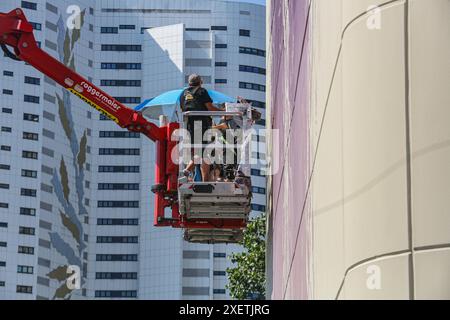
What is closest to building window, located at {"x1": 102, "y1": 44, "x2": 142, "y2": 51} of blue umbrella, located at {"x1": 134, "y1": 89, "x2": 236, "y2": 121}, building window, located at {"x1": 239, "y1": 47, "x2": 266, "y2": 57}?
building window, located at {"x1": 239, "y1": 47, "x2": 266, "y2": 57}

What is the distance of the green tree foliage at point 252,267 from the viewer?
44812 millimetres

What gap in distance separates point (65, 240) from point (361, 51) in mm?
158436

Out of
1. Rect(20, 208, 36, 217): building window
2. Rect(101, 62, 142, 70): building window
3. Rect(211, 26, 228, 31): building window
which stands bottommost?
Rect(20, 208, 36, 217): building window

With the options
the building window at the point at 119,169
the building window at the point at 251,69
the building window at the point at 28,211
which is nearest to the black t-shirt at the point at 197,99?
the building window at the point at 28,211

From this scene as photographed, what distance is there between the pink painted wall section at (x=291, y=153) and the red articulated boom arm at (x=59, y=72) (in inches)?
169

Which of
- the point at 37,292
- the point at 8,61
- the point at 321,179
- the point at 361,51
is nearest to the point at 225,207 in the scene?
the point at 321,179

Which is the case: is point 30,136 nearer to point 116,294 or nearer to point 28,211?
point 28,211

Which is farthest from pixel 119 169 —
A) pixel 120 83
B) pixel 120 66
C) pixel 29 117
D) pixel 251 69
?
pixel 251 69

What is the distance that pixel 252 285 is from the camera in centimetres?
4559

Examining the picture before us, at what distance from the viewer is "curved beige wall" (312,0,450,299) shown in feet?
28.5

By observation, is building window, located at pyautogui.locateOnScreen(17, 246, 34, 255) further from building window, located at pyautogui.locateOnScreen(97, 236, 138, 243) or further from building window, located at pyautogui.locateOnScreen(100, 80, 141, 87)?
building window, located at pyautogui.locateOnScreen(100, 80, 141, 87)

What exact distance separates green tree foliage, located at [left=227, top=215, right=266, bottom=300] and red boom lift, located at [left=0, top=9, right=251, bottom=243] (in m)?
19.3

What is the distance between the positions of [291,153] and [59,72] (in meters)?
10.7

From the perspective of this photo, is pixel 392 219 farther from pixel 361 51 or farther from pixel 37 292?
pixel 37 292
